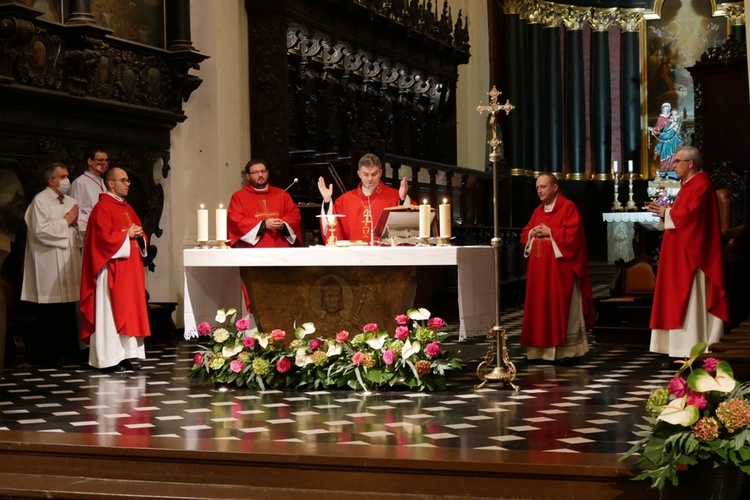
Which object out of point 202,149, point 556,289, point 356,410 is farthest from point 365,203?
point 202,149

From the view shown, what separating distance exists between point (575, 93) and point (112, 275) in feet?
50.2

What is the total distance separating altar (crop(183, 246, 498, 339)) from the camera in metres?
8.37

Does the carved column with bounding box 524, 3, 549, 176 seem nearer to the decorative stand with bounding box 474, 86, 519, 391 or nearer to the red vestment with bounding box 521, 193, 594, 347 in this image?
the red vestment with bounding box 521, 193, 594, 347

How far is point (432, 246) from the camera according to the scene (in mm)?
8375

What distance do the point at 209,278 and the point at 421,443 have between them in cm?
365

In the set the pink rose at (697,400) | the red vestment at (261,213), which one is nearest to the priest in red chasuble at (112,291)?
the red vestment at (261,213)

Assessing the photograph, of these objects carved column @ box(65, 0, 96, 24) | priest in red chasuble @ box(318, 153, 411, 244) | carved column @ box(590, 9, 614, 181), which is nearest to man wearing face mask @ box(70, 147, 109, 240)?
carved column @ box(65, 0, 96, 24)

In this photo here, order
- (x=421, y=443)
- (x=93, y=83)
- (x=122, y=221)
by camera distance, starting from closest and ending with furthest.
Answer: (x=421, y=443)
(x=122, y=221)
(x=93, y=83)

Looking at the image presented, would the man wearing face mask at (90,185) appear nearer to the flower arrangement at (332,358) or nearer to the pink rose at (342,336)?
the flower arrangement at (332,358)

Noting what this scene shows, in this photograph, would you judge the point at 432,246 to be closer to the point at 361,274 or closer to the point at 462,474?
the point at 361,274

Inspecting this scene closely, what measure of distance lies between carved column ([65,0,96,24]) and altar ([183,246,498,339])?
11.2ft

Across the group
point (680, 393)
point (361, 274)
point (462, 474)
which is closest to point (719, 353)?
point (680, 393)

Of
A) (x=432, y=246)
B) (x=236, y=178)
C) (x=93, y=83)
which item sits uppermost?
(x=93, y=83)

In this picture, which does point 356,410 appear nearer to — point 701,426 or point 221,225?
point 221,225
